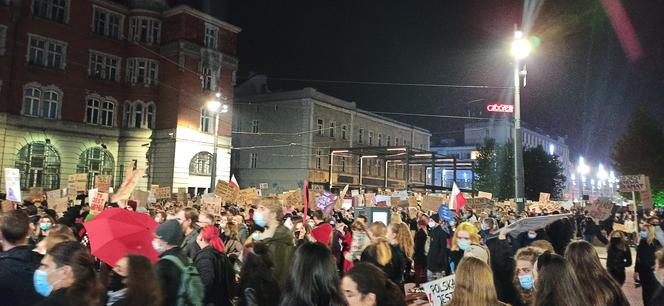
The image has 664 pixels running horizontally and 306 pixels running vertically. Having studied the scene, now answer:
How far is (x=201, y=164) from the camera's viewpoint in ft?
135

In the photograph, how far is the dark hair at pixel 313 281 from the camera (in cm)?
394

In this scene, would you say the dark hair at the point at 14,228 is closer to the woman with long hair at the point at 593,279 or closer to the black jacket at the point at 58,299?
the black jacket at the point at 58,299

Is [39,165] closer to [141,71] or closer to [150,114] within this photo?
[150,114]

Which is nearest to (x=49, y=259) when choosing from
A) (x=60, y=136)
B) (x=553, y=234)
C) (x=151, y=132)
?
(x=553, y=234)

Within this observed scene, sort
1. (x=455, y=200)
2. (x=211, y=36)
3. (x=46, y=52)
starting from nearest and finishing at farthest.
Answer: (x=455, y=200), (x=46, y=52), (x=211, y=36)

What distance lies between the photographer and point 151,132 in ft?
133

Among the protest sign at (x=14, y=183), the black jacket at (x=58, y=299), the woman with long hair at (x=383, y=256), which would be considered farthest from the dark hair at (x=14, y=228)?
the protest sign at (x=14, y=183)

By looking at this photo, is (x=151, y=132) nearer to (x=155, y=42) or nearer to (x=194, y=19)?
(x=155, y=42)

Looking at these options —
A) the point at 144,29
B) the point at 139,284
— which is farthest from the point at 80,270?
the point at 144,29

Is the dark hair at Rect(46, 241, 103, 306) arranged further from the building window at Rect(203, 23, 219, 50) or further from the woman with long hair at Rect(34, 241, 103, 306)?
the building window at Rect(203, 23, 219, 50)

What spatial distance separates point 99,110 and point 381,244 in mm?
37181

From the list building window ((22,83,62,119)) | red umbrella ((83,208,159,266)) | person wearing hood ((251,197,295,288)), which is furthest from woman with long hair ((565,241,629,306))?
building window ((22,83,62,119))

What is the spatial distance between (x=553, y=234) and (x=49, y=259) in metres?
13.3

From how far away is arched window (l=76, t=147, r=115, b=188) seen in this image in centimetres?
3706
